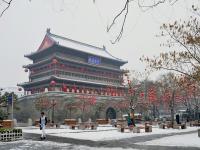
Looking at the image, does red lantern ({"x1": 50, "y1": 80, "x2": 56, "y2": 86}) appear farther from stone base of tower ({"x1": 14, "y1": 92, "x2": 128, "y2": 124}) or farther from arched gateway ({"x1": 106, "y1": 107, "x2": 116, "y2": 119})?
arched gateway ({"x1": 106, "y1": 107, "x2": 116, "y2": 119})

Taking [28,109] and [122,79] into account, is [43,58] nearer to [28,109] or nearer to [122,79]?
[28,109]

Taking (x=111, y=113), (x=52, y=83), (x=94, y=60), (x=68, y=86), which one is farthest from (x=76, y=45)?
(x=111, y=113)

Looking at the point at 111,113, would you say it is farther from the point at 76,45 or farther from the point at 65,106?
the point at 76,45

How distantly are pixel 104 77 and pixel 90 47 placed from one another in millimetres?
9273

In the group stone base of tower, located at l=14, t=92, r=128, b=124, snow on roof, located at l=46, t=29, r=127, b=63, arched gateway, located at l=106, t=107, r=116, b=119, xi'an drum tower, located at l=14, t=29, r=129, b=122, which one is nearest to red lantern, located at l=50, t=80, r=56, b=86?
xi'an drum tower, located at l=14, t=29, r=129, b=122

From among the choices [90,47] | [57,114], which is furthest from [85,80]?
[90,47]

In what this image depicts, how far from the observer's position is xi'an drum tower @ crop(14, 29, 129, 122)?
4250cm

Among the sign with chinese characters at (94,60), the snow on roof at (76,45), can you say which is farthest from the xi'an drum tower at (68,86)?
the snow on roof at (76,45)

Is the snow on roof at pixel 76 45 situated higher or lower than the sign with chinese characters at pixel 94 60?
higher

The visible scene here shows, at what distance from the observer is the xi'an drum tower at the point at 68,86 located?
42500mm

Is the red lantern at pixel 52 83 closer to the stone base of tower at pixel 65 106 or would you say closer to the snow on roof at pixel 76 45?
the stone base of tower at pixel 65 106

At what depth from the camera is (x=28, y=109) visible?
45062mm

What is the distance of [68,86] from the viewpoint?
149ft

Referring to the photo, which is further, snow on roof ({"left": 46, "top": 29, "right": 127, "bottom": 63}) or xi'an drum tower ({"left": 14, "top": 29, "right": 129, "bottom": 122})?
snow on roof ({"left": 46, "top": 29, "right": 127, "bottom": 63})
